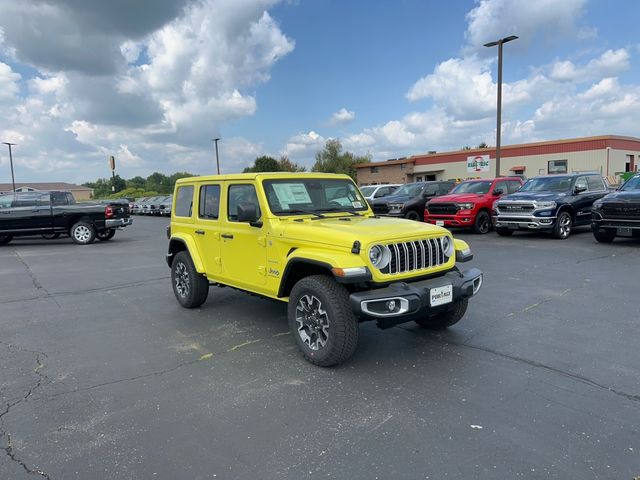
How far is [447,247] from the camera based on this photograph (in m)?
4.66

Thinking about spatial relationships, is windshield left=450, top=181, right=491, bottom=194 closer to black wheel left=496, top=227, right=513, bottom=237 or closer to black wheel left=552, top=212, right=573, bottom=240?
black wheel left=496, top=227, right=513, bottom=237

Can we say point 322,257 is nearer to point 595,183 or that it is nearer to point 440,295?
point 440,295

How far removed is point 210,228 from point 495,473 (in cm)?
419

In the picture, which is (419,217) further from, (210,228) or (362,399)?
(362,399)

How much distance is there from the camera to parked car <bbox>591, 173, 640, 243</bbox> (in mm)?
10211

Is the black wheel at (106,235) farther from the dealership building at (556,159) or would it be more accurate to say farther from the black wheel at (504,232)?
the dealership building at (556,159)

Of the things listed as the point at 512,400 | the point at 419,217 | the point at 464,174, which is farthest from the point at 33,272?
the point at 464,174

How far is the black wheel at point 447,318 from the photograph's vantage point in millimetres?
4934

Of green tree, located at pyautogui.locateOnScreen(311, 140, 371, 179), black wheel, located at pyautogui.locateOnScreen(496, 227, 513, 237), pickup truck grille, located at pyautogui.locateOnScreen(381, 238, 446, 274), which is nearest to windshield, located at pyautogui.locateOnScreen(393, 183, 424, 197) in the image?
black wheel, located at pyautogui.locateOnScreen(496, 227, 513, 237)

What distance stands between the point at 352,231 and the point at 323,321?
2.79 ft

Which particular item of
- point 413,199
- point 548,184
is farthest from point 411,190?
point 548,184

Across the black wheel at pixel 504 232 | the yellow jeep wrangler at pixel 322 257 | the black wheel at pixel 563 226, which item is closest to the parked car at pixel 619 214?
the black wheel at pixel 563 226

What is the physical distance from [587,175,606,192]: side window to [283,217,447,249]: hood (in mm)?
11176

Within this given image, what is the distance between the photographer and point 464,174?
1857 inches
